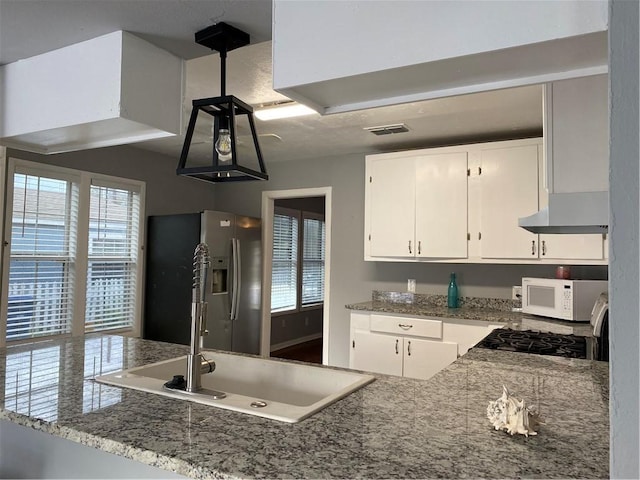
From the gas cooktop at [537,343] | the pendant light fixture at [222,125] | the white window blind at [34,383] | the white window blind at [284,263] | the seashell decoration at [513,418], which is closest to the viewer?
the seashell decoration at [513,418]

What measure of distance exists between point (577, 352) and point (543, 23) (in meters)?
1.75

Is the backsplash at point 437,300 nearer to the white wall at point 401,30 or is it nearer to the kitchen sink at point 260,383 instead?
the kitchen sink at point 260,383

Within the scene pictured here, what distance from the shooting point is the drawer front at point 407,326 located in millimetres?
3506

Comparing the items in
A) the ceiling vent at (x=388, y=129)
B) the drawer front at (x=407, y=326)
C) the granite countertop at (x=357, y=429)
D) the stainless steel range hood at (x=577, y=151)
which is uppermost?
the ceiling vent at (x=388, y=129)

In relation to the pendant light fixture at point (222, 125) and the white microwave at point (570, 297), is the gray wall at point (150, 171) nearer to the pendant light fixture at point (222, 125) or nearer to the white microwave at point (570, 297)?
the pendant light fixture at point (222, 125)

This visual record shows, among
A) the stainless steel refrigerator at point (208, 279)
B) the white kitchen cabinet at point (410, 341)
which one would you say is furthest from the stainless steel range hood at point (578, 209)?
the stainless steel refrigerator at point (208, 279)

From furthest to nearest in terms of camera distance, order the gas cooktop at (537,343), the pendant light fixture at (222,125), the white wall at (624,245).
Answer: the gas cooktop at (537,343) → the pendant light fixture at (222,125) → the white wall at (624,245)

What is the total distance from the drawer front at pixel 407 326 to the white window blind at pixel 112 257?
2.41 metres

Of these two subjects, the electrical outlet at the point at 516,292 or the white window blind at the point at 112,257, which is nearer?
the electrical outlet at the point at 516,292

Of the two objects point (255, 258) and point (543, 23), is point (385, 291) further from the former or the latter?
point (543, 23)

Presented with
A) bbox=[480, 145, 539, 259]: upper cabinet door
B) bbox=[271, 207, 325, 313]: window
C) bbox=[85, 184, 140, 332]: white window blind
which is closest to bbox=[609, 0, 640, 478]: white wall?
bbox=[480, 145, 539, 259]: upper cabinet door

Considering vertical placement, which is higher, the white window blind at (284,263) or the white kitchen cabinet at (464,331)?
the white window blind at (284,263)

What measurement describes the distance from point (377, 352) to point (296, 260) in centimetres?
328

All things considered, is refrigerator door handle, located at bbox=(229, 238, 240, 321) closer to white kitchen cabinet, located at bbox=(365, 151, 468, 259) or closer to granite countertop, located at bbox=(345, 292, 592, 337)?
granite countertop, located at bbox=(345, 292, 592, 337)
